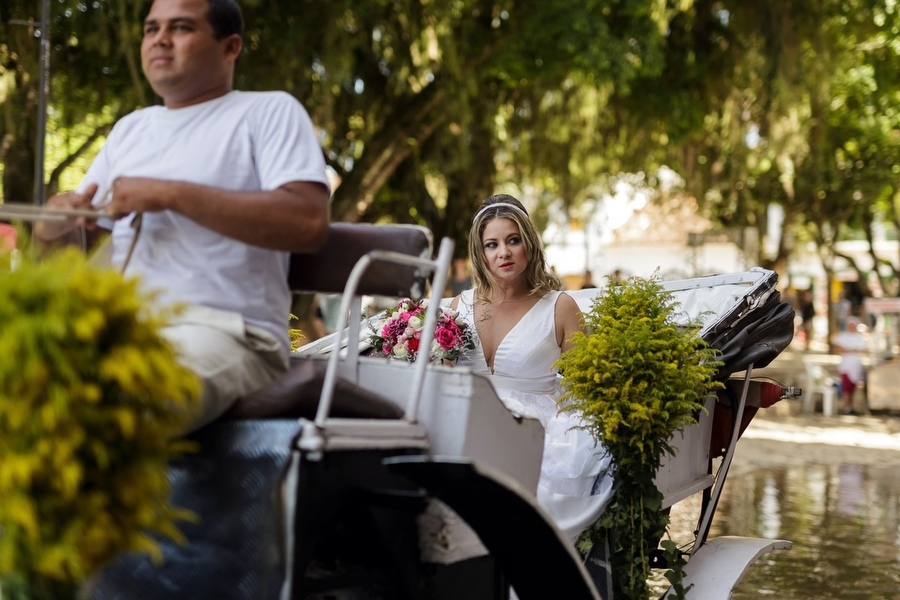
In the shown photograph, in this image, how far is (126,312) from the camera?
197 cm

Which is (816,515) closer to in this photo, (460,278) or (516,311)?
(516,311)

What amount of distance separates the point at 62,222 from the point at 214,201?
0.49m

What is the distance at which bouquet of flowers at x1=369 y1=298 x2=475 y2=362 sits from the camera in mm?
4945

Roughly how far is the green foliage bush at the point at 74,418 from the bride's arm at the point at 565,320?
3.55 m

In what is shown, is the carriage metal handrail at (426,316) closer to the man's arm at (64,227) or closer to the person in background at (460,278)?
the man's arm at (64,227)

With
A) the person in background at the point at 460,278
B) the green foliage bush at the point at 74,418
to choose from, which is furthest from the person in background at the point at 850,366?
the green foliage bush at the point at 74,418

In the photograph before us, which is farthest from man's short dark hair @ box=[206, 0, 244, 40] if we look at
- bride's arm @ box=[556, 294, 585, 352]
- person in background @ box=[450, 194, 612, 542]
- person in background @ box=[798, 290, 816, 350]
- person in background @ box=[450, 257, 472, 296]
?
person in background @ box=[798, 290, 816, 350]

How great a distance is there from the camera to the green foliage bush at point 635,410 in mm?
4215

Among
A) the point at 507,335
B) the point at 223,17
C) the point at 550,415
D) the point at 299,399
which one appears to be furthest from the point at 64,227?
the point at 507,335

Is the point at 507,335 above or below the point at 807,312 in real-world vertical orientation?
below

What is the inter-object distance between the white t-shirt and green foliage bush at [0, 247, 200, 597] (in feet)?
2.30

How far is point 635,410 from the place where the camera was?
4.16 metres

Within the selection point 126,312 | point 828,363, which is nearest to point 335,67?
point 126,312

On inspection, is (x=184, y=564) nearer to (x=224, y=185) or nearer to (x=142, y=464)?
(x=142, y=464)
